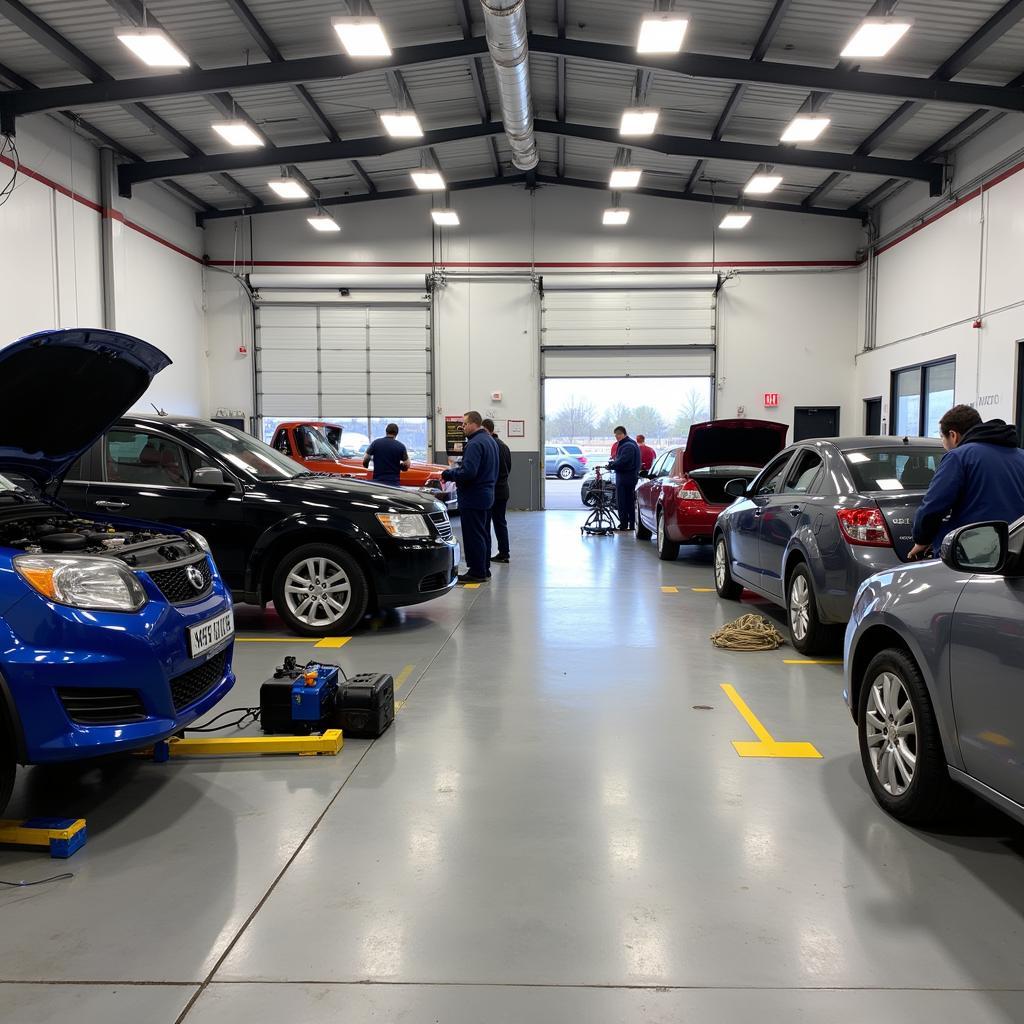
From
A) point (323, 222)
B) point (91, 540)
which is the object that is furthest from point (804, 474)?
point (323, 222)

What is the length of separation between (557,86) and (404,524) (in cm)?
1075

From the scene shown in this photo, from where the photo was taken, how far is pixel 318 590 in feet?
19.8

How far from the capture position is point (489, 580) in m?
8.97

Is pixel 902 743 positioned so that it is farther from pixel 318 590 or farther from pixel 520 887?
pixel 318 590

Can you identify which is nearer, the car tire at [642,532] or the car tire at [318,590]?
the car tire at [318,590]

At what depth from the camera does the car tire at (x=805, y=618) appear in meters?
5.38

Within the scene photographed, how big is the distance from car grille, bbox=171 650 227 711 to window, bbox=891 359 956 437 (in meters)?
13.3

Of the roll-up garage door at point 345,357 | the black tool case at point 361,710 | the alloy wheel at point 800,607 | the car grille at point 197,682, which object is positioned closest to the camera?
the car grille at point 197,682

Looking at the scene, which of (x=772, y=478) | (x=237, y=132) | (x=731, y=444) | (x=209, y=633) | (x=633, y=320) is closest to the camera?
(x=209, y=633)

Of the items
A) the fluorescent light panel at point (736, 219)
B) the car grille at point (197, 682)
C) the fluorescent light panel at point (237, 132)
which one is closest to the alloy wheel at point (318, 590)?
the car grille at point (197, 682)

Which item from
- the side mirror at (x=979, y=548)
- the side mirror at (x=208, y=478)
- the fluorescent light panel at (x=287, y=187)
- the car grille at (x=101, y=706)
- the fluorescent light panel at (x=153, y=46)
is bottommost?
the car grille at (x=101, y=706)

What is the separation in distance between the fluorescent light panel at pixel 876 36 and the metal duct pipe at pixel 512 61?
392cm

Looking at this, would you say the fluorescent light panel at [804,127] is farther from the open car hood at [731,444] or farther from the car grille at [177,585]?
the car grille at [177,585]

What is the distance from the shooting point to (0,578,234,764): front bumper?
2.61m
